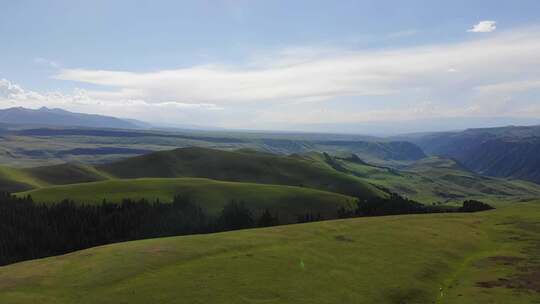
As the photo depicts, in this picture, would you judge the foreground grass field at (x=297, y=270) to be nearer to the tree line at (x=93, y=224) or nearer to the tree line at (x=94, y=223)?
the tree line at (x=94, y=223)

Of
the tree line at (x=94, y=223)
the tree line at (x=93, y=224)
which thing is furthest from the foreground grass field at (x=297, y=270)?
the tree line at (x=93, y=224)

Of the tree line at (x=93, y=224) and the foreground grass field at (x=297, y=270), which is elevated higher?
the foreground grass field at (x=297, y=270)

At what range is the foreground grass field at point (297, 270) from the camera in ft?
185

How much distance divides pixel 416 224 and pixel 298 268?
52379 millimetres

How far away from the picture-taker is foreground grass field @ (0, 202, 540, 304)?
56500 mm

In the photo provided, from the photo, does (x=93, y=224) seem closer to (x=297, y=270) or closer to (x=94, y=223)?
(x=94, y=223)

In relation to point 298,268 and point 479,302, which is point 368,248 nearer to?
point 298,268

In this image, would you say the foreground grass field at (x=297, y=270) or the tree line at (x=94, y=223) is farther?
the tree line at (x=94, y=223)

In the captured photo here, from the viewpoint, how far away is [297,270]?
67.5 metres

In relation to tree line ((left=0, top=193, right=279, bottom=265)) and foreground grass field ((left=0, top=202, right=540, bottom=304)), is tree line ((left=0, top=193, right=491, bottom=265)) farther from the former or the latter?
foreground grass field ((left=0, top=202, right=540, bottom=304))

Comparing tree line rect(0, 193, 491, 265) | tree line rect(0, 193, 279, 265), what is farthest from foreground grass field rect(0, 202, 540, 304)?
tree line rect(0, 193, 279, 265)

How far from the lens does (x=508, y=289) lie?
59812mm

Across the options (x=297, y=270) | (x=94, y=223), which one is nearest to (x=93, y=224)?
(x=94, y=223)

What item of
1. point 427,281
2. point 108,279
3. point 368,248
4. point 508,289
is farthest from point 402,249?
point 108,279
